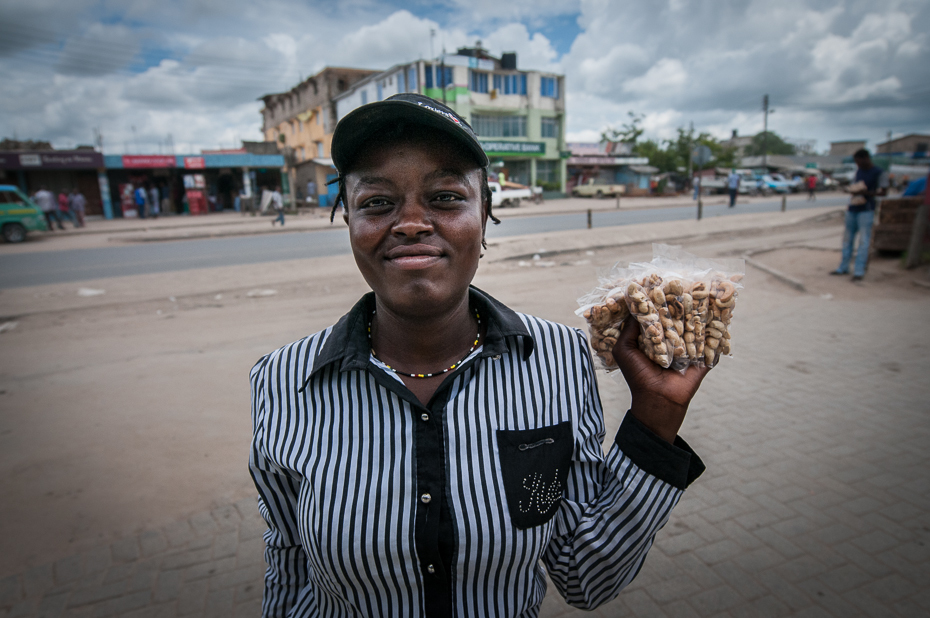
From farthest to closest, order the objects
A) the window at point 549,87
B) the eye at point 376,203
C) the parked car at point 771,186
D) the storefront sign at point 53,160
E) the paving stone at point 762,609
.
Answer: the window at point 549,87 < the parked car at point 771,186 < the storefront sign at point 53,160 < the paving stone at point 762,609 < the eye at point 376,203

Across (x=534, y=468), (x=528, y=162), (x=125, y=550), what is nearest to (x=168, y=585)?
(x=125, y=550)

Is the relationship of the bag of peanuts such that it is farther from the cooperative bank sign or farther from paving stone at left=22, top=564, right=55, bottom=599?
the cooperative bank sign

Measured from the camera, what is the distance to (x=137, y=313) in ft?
27.0

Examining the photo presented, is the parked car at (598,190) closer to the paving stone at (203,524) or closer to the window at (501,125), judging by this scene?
the window at (501,125)

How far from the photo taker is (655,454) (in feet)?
4.08

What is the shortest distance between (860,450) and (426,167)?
13.5 ft

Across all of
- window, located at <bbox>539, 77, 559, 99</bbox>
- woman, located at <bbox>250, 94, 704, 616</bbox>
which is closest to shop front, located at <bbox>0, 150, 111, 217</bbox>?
window, located at <bbox>539, 77, 559, 99</bbox>

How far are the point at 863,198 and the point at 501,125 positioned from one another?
121 ft

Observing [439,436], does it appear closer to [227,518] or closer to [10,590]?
[227,518]

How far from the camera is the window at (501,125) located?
4159cm

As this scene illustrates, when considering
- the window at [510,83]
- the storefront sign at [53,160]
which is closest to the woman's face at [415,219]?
the storefront sign at [53,160]

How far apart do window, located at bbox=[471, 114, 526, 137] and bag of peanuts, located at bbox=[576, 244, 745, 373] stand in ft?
138

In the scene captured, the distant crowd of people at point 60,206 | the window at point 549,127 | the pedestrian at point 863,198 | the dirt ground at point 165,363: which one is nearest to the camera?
the dirt ground at point 165,363

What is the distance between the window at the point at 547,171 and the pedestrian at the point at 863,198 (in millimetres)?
36298
